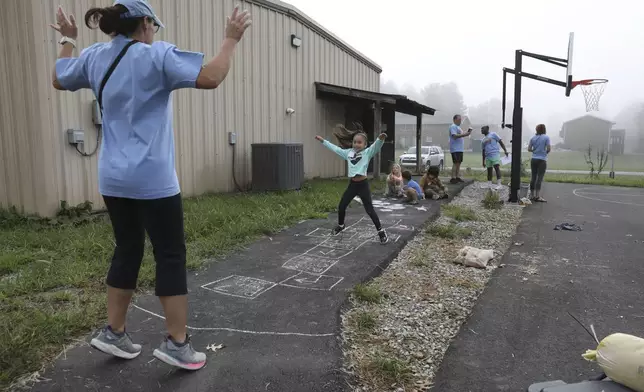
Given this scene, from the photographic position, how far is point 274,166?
9.48 meters

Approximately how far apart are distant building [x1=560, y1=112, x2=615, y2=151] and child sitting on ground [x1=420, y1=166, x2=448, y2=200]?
3751 cm

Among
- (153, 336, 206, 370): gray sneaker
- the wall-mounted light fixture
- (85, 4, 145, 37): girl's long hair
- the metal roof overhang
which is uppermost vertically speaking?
the wall-mounted light fixture

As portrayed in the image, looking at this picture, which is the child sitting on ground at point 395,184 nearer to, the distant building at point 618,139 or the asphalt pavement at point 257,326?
the asphalt pavement at point 257,326

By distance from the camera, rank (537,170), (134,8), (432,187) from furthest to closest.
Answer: (537,170) < (432,187) < (134,8)

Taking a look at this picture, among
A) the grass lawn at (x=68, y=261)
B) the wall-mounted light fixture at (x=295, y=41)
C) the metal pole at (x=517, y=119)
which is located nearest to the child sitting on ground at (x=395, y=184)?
the grass lawn at (x=68, y=261)

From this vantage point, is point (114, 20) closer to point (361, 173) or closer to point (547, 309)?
point (547, 309)

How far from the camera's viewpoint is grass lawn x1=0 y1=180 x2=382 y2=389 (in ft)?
9.24

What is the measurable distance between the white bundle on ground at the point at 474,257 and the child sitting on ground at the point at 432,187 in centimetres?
468

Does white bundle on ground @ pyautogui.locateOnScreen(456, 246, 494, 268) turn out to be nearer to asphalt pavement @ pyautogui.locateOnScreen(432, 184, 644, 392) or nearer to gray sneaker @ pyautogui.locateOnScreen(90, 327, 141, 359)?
asphalt pavement @ pyautogui.locateOnScreen(432, 184, 644, 392)

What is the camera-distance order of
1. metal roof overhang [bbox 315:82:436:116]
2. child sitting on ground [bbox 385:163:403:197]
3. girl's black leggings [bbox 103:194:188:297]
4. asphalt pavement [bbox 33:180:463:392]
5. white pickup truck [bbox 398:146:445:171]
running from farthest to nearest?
white pickup truck [bbox 398:146:445:171] → metal roof overhang [bbox 315:82:436:116] → child sitting on ground [bbox 385:163:403:197] → asphalt pavement [bbox 33:180:463:392] → girl's black leggings [bbox 103:194:188:297]

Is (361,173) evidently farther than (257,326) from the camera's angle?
Yes

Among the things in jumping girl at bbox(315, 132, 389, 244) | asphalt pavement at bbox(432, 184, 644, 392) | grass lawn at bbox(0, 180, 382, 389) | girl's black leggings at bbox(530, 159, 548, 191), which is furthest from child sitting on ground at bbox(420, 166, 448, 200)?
jumping girl at bbox(315, 132, 389, 244)

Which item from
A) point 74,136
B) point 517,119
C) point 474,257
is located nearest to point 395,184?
point 517,119

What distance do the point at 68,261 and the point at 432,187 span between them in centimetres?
763
